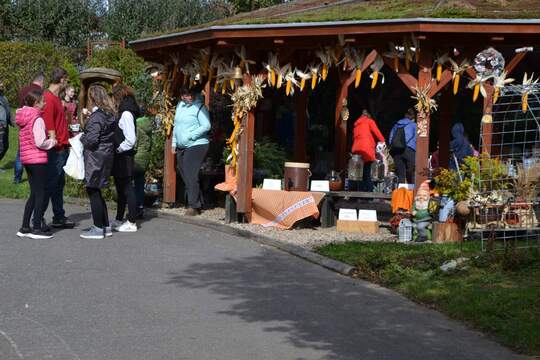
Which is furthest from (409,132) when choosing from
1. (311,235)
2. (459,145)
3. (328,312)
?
(328,312)

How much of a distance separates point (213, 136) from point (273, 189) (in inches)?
117

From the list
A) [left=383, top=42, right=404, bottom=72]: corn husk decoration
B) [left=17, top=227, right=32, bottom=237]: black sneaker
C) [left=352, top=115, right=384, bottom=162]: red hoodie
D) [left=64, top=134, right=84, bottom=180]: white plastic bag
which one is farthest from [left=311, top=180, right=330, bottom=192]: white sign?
[left=17, top=227, right=32, bottom=237]: black sneaker

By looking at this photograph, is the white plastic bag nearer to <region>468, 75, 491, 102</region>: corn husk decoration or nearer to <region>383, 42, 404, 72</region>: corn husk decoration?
<region>383, 42, 404, 72</region>: corn husk decoration

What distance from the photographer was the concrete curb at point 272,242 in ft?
37.5

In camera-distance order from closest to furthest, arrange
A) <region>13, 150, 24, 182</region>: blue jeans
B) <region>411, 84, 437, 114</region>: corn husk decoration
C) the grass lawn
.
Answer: the grass lawn < <region>411, 84, 437, 114</region>: corn husk decoration < <region>13, 150, 24, 182</region>: blue jeans

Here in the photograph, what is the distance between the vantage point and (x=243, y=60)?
15.1 meters

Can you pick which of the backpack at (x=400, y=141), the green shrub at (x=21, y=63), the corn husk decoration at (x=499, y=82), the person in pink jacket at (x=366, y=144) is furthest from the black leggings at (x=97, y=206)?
the green shrub at (x=21, y=63)

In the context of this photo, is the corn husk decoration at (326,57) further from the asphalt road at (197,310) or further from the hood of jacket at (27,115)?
the hood of jacket at (27,115)

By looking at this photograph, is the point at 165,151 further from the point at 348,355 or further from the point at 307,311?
the point at 348,355

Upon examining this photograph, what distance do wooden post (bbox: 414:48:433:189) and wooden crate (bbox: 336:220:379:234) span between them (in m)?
0.86

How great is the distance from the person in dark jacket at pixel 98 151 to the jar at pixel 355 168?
5.81m

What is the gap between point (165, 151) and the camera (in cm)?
1734

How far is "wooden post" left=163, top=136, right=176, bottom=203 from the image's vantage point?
17188 millimetres

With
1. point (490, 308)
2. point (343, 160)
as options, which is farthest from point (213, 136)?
point (490, 308)
